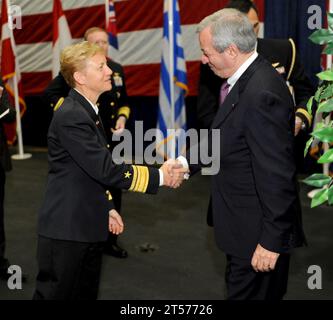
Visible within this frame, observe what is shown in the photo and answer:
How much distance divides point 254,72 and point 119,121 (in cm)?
198

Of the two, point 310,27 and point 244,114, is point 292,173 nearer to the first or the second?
point 244,114

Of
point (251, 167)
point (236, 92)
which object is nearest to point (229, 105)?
point (236, 92)

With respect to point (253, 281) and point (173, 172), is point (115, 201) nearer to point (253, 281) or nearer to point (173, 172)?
point (173, 172)

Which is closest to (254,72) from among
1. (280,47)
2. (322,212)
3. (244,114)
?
(244,114)

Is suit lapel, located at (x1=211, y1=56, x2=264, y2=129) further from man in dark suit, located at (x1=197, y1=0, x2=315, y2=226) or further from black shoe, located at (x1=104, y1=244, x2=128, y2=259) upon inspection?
black shoe, located at (x1=104, y1=244, x2=128, y2=259)

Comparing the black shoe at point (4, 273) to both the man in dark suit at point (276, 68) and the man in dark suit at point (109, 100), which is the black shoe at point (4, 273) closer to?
the man in dark suit at point (109, 100)

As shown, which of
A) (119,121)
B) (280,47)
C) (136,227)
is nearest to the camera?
(280,47)

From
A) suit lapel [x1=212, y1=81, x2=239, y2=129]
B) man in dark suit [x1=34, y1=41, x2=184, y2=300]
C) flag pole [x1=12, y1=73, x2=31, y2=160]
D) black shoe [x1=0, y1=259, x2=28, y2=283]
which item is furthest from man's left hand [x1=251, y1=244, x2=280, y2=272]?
flag pole [x1=12, y1=73, x2=31, y2=160]

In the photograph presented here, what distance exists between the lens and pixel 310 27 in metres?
5.76

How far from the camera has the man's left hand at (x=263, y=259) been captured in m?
1.86

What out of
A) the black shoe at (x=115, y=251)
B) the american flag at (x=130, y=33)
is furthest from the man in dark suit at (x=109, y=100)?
the american flag at (x=130, y=33)

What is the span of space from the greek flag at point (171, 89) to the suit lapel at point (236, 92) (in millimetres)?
4190

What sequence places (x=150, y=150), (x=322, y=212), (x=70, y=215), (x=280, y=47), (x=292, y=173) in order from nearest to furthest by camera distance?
(x=292, y=173) < (x=70, y=215) < (x=280, y=47) < (x=322, y=212) < (x=150, y=150)

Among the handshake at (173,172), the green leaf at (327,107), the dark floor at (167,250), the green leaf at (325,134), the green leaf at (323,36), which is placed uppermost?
the green leaf at (323,36)
